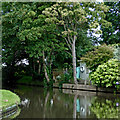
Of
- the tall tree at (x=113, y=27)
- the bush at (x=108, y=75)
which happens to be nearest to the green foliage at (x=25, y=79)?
the tall tree at (x=113, y=27)

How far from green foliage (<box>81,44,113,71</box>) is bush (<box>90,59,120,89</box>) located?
0.79m

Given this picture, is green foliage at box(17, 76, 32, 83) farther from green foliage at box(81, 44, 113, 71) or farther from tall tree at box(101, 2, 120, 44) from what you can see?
tall tree at box(101, 2, 120, 44)

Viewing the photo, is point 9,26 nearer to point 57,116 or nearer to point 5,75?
point 5,75

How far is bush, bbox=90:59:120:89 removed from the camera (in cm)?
1243

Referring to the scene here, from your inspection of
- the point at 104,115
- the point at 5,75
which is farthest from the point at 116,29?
the point at 104,115

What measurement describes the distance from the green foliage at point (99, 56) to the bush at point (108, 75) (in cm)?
79

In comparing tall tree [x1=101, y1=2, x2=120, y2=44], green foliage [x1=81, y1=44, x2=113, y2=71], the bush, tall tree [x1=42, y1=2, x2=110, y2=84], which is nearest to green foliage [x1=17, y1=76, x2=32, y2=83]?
tall tree [x1=42, y1=2, x2=110, y2=84]

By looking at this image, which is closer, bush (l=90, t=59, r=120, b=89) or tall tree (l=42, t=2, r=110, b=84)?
bush (l=90, t=59, r=120, b=89)

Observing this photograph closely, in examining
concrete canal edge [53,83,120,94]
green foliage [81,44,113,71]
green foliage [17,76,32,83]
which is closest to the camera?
concrete canal edge [53,83,120,94]

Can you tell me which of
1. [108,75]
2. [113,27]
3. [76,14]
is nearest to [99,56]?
[108,75]

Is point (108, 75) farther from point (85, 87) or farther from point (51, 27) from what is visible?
point (51, 27)

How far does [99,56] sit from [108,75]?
88.5 inches

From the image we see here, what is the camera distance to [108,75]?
1278 centimetres

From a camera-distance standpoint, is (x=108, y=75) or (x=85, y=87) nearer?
(x=108, y=75)
